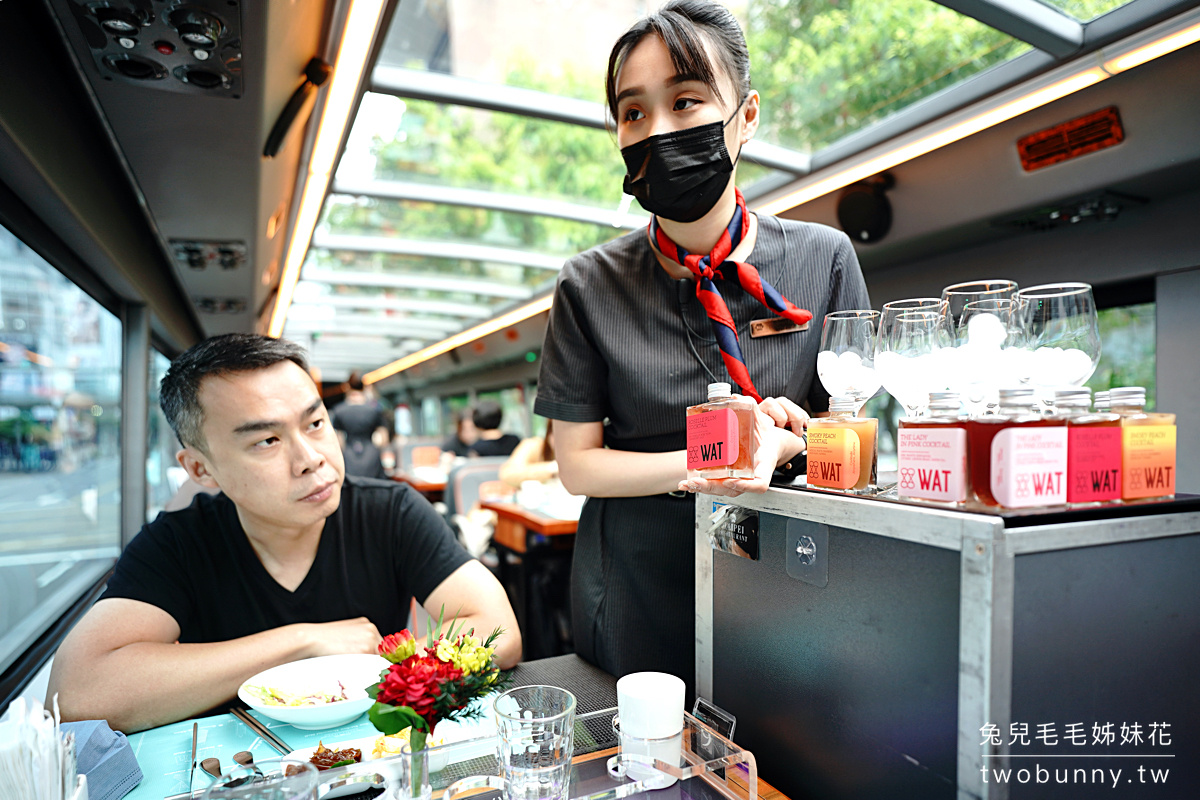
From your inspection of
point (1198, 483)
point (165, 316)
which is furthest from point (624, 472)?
point (165, 316)

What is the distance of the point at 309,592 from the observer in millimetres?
1678

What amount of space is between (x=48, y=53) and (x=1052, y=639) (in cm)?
286

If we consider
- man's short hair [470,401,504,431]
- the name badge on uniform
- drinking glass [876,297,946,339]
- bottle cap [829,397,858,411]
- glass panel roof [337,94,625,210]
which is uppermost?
glass panel roof [337,94,625,210]

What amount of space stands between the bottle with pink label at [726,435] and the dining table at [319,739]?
383mm

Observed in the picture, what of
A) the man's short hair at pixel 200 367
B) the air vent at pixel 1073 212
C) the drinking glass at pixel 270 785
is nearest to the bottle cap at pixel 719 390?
the drinking glass at pixel 270 785

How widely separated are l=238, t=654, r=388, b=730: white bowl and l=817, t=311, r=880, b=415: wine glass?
83 centimetres

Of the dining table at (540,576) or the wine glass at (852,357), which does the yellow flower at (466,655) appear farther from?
the dining table at (540,576)

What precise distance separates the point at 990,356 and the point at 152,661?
1.51 metres

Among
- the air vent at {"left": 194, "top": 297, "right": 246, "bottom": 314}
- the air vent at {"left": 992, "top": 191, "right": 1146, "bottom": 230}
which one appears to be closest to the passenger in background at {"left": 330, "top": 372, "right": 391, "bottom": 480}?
the air vent at {"left": 194, "top": 297, "right": 246, "bottom": 314}

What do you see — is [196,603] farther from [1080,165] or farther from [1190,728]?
[1080,165]

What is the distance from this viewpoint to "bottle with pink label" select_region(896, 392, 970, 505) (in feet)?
2.37

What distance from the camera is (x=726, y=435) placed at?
926mm

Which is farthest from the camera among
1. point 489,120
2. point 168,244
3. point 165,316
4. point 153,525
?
point 165,316

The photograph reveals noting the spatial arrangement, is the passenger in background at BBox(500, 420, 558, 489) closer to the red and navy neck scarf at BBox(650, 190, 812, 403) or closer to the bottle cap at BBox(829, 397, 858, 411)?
the red and navy neck scarf at BBox(650, 190, 812, 403)
